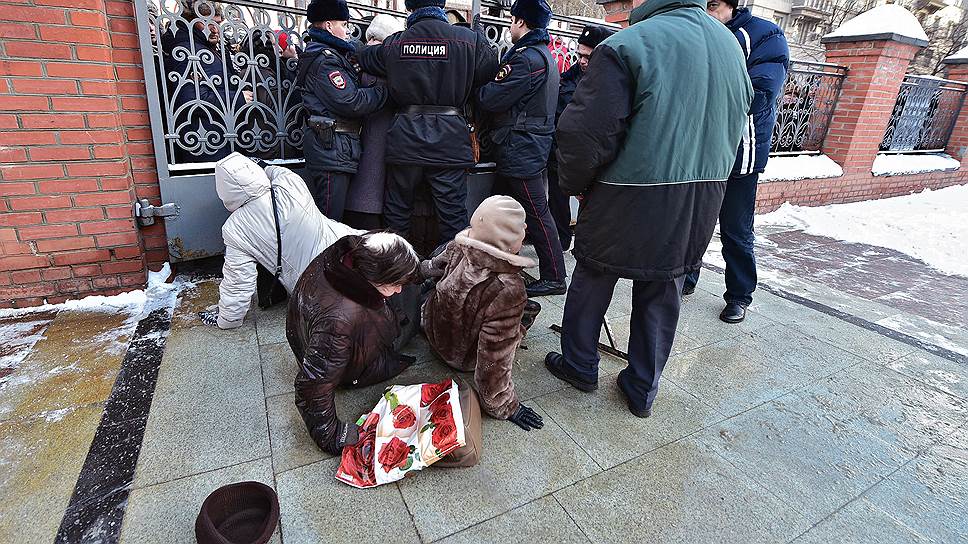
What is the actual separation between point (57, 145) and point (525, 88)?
291cm

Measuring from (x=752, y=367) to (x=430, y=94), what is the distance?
269 cm

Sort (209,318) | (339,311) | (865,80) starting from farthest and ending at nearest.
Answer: (865,80), (209,318), (339,311)

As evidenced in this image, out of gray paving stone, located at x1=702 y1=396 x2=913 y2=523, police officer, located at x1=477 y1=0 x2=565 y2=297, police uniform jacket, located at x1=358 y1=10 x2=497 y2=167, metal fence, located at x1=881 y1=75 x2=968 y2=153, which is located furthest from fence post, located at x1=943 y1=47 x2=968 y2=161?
police uniform jacket, located at x1=358 y1=10 x2=497 y2=167

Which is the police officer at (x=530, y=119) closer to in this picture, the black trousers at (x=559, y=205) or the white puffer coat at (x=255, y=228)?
the black trousers at (x=559, y=205)

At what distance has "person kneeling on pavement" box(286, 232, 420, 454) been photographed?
196 cm

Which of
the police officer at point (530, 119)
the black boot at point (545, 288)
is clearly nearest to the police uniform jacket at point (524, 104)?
the police officer at point (530, 119)

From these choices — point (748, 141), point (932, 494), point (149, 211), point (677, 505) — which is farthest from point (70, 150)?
point (932, 494)

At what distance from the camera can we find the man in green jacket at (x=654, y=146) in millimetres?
2025

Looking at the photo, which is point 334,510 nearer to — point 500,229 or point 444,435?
point 444,435

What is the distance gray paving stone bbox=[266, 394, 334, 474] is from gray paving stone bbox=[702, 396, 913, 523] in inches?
70.8

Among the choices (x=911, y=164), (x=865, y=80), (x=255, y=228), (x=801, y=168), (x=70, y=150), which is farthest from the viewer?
(x=911, y=164)

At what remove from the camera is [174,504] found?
179 cm

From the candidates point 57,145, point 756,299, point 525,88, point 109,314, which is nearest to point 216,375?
point 109,314

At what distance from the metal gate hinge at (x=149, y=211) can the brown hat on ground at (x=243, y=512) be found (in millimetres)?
2473
